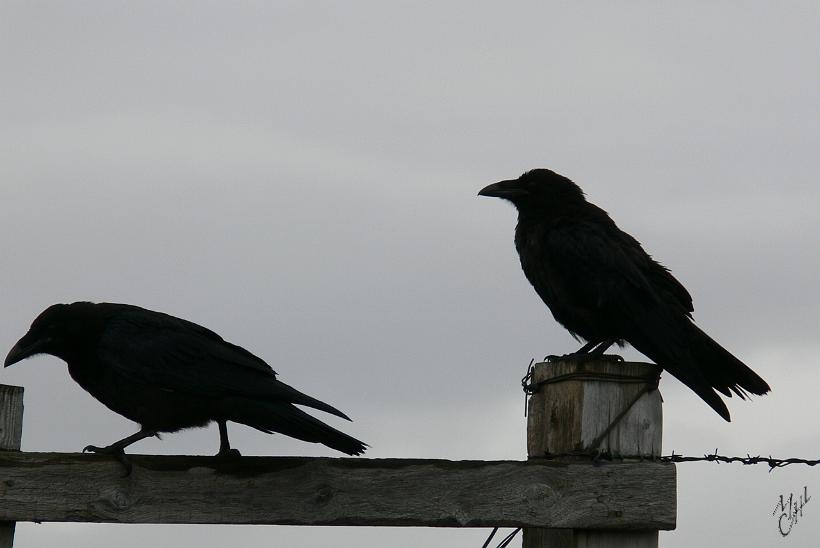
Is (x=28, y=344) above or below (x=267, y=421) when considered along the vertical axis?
Answer: above

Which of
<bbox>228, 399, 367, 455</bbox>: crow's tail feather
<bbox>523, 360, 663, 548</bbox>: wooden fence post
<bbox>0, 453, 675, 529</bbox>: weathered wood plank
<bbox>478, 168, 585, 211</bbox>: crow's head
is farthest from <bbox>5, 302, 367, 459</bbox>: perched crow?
<bbox>478, 168, 585, 211</bbox>: crow's head

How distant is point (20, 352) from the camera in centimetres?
520

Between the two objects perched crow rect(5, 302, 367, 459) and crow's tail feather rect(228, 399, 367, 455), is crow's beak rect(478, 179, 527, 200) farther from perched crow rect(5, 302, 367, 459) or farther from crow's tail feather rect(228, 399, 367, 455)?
crow's tail feather rect(228, 399, 367, 455)

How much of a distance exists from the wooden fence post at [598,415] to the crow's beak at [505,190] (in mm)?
3629

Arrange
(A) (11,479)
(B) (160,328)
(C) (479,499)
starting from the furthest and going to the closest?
(B) (160,328) < (C) (479,499) < (A) (11,479)

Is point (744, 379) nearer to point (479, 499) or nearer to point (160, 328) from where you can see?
point (479, 499)

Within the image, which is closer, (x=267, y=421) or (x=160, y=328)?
(x=267, y=421)

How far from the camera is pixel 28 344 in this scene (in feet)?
17.2

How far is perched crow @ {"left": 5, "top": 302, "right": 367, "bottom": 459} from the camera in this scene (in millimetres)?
4453

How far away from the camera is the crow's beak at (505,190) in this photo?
7.52 metres

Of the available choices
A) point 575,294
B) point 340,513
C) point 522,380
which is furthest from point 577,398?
point 575,294

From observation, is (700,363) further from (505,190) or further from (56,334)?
(56,334)

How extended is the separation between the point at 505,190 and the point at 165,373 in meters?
3.59

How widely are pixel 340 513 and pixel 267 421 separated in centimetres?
107
